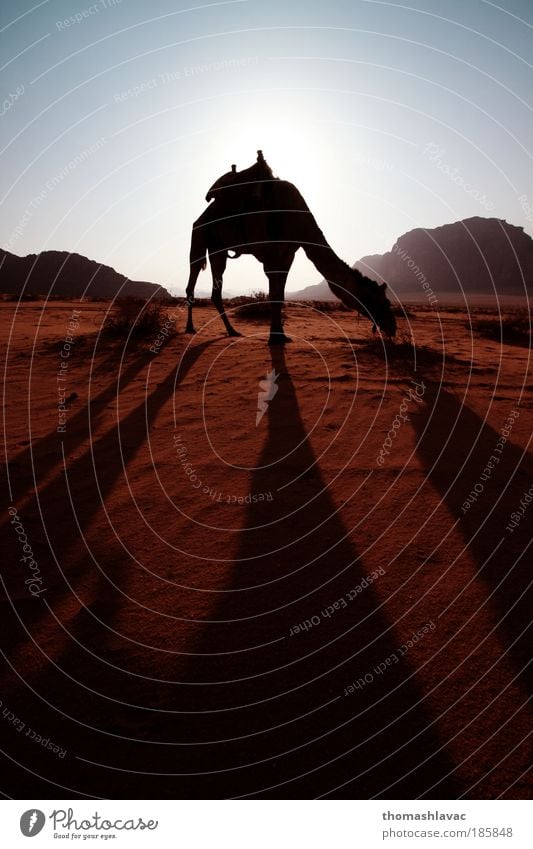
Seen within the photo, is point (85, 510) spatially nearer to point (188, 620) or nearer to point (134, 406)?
point (188, 620)

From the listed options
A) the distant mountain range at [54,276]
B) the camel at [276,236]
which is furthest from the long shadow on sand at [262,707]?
the distant mountain range at [54,276]

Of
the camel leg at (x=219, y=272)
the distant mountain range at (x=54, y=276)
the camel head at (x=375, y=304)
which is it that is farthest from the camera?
the distant mountain range at (x=54, y=276)

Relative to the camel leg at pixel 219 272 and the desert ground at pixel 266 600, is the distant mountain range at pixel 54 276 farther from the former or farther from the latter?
the desert ground at pixel 266 600

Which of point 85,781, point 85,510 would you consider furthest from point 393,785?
point 85,510

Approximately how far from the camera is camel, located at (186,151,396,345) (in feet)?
26.4

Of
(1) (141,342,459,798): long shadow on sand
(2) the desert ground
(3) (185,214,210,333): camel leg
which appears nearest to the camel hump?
(3) (185,214,210,333): camel leg

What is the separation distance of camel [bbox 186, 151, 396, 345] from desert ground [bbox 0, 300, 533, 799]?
284cm

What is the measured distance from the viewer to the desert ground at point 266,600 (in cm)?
185

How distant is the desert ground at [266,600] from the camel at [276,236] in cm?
284

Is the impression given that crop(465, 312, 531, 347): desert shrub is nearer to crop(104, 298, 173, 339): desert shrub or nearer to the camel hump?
the camel hump

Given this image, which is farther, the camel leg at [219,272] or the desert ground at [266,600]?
the camel leg at [219,272]

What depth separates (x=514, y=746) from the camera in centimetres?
186
